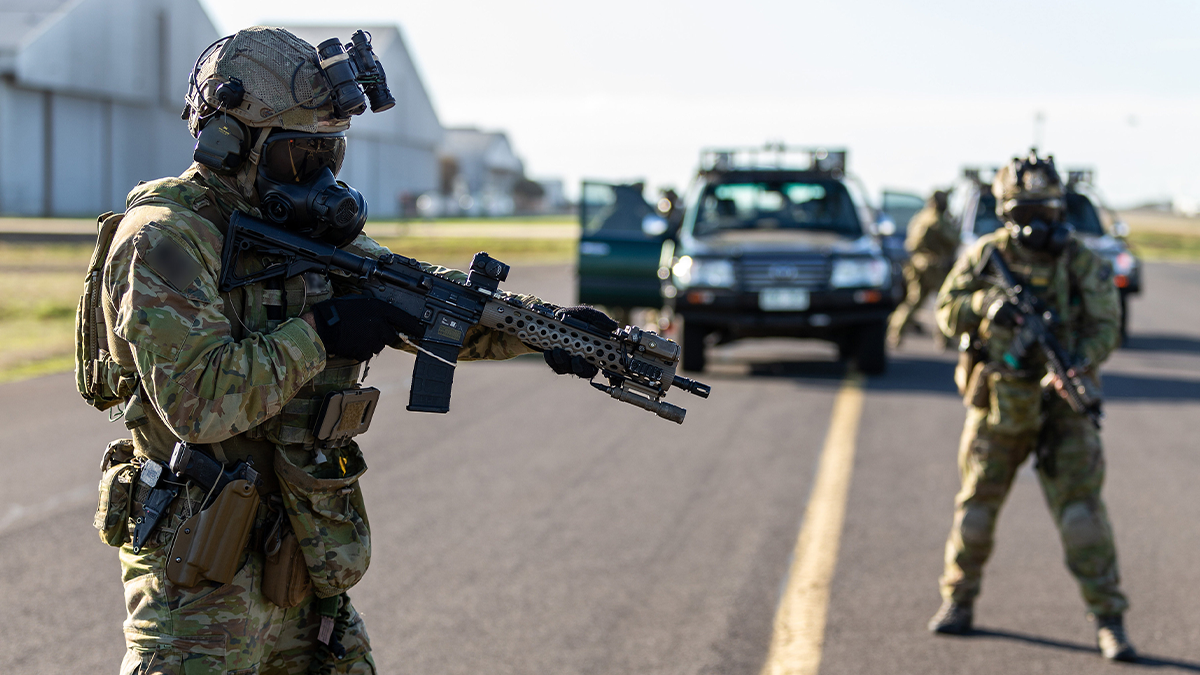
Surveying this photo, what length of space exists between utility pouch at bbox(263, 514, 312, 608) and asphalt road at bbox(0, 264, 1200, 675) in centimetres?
180

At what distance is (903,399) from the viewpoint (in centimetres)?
1116

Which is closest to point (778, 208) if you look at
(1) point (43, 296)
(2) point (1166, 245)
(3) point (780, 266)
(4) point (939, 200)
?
(3) point (780, 266)

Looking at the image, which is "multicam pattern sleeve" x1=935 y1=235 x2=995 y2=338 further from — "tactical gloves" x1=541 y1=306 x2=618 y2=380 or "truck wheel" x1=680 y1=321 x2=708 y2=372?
"truck wheel" x1=680 y1=321 x2=708 y2=372

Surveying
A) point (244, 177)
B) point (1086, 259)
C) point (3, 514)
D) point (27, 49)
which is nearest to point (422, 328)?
point (244, 177)

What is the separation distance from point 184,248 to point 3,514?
4820 mm

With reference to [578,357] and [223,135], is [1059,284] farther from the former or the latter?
[223,135]

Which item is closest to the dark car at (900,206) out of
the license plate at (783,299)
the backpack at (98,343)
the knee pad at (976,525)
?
the license plate at (783,299)

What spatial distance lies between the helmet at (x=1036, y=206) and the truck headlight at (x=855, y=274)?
6.40 m

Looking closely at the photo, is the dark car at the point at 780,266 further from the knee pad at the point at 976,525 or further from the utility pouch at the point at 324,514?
the utility pouch at the point at 324,514

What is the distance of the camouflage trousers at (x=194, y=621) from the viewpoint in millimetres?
2805

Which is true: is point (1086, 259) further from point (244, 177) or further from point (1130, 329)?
point (1130, 329)

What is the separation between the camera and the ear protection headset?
9.37 feet

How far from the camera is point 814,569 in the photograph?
5949 mm

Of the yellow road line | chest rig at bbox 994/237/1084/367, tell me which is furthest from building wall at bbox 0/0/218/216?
chest rig at bbox 994/237/1084/367
